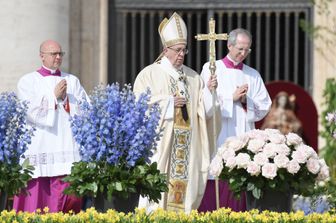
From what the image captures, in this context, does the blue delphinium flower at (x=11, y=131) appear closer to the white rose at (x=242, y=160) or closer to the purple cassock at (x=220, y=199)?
the white rose at (x=242, y=160)

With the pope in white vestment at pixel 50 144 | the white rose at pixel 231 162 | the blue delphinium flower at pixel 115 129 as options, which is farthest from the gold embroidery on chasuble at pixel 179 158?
the blue delphinium flower at pixel 115 129

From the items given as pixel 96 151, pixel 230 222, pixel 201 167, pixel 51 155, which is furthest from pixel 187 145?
pixel 230 222

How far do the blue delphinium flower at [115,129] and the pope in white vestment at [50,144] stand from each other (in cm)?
210

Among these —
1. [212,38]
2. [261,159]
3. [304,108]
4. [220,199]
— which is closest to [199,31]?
[304,108]

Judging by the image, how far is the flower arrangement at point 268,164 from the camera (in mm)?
11633

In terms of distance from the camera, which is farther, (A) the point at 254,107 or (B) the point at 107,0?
(B) the point at 107,0

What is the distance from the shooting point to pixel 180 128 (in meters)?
13.4

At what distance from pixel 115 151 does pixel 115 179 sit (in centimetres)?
20

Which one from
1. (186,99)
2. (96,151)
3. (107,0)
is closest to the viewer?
(96,151)

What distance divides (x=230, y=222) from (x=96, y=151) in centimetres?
147

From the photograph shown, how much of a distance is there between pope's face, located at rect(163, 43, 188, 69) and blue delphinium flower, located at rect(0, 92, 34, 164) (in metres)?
2.10

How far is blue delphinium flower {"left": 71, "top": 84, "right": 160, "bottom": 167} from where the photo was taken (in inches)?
444

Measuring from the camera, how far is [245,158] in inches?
459

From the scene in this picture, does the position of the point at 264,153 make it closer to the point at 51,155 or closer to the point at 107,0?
the point at 51,155
